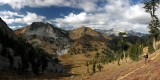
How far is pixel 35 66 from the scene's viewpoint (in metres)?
182

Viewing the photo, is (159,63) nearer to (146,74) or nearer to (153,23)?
(146,74)

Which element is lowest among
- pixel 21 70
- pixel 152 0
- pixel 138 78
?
pixel 21 70

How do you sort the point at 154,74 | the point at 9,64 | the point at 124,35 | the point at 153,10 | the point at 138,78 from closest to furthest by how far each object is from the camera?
1. the point at 154,74
2. the point at 138,78
3. the point at 153,10
4. the point at 124,35
5. the point at 9,64

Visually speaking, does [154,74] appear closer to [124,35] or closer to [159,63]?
[159,63]

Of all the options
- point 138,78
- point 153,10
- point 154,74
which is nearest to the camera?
point 154,74

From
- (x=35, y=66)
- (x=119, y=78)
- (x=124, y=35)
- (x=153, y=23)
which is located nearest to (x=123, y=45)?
(x=124, y=35)

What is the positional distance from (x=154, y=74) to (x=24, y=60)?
13805 cm

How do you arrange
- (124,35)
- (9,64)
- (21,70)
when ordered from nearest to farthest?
(124,35), (21,70), (9,64)

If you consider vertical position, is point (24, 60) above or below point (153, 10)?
below

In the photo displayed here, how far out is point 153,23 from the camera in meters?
95.5

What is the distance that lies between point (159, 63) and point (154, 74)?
866 cm

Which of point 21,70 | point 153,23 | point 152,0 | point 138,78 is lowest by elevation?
point 21,70

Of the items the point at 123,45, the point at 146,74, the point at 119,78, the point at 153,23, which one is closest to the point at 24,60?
the point at 123,45

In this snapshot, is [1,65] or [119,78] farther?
[1,65]
